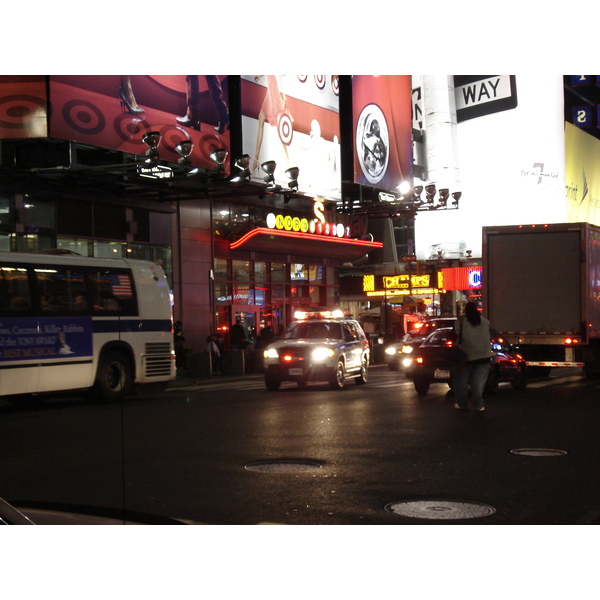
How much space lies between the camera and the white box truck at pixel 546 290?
67.9ft

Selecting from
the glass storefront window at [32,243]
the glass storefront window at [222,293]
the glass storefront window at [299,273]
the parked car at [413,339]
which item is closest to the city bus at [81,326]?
the glass storefront window at [32,243]

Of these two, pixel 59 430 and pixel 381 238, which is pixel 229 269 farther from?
pixel 381 238

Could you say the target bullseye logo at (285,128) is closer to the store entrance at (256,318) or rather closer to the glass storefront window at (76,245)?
the store entrance at (256,318)

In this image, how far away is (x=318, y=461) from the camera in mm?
9680

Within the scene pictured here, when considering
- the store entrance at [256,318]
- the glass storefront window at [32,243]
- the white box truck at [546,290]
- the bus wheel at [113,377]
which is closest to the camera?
the bus wheel at [113,377]

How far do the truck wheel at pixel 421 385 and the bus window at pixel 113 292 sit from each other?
652 centimetres

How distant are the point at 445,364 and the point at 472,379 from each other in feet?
10.2

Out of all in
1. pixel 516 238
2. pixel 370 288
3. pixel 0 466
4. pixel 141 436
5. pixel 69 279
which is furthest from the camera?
pixel 370 288

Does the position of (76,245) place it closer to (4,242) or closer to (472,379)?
(4,242)

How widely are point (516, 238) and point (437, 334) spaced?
3.67 m

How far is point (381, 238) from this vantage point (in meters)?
59.9

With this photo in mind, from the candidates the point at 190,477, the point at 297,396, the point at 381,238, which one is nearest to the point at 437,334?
the point at 297,396

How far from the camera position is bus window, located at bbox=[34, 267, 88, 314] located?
17203 millimetres

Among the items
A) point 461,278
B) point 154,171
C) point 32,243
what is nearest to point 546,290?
point 154,171
